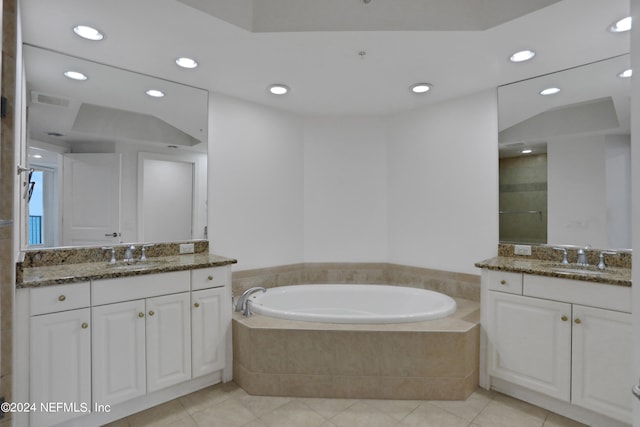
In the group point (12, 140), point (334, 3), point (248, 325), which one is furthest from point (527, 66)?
point (12, 140)

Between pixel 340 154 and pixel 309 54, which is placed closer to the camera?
pixel 309 54

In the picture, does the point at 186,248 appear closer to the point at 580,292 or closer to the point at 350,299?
the point at 350,299

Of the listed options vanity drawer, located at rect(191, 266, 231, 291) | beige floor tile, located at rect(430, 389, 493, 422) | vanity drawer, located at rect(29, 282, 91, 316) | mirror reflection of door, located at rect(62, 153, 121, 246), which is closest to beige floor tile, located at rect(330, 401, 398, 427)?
beige floor tile, located at rect(430, 389, 493, 422)

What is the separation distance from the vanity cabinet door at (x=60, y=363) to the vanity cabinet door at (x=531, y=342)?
250 centimetres

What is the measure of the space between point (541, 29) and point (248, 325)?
2.53 m

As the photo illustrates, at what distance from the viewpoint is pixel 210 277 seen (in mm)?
2402

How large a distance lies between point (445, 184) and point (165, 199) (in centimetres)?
242

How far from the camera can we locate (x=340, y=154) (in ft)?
11.6

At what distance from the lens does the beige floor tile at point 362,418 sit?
6.57 feet

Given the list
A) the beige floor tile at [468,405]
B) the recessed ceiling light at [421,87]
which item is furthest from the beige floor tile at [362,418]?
the recessed ceiling light at [421,87]

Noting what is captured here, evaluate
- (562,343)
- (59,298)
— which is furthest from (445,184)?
(59,298)

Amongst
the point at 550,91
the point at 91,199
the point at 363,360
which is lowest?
the point at 363,360

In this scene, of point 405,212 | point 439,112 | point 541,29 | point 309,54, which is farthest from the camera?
point 405,212

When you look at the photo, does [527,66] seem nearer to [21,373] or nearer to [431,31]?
[431,31]
